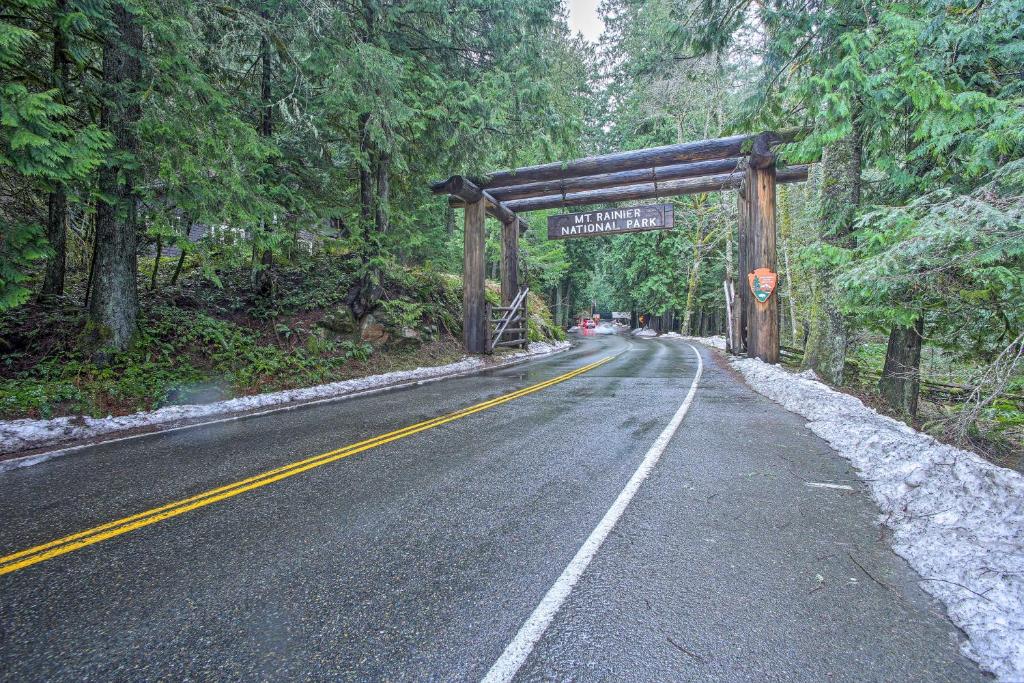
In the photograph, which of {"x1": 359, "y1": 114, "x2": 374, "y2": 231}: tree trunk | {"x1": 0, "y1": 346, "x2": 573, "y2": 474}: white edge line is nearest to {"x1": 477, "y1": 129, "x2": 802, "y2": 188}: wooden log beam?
{"x1": 359, "y1": 114, "x2": 374, "y2": 231}: tree trunk

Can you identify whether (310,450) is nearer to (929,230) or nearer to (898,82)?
(929,230)

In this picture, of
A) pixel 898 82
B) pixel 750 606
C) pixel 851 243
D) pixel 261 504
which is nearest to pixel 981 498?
pixel 750 606

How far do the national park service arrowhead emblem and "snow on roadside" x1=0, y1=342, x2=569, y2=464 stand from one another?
829 cm

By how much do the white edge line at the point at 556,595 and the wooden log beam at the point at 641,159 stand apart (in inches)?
391

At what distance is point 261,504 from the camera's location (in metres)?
3.65

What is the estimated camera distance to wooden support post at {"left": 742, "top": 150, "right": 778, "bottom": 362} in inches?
460

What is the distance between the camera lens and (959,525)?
2941mm

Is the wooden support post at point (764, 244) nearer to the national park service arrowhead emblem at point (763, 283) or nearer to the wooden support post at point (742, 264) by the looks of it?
the national park service arrowhead emblem at point (763, 283)

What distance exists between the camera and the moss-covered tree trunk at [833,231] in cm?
862

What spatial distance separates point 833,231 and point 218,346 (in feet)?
39.1

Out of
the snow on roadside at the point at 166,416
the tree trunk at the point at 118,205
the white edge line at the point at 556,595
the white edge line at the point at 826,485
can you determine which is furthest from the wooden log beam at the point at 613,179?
the white edge line at the point at 556,595

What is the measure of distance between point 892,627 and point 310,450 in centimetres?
494

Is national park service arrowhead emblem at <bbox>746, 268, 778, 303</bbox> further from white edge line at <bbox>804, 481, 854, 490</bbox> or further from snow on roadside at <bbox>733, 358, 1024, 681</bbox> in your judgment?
white edge line at <bbox>804, 481, 854, 490</bbox>

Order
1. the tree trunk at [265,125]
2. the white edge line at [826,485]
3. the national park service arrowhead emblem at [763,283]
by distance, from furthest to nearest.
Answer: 1. the national park service arrowhead emblem at [763,283]
2. the tree trunk at [265,125]
3. the white edge line at [826,485]
